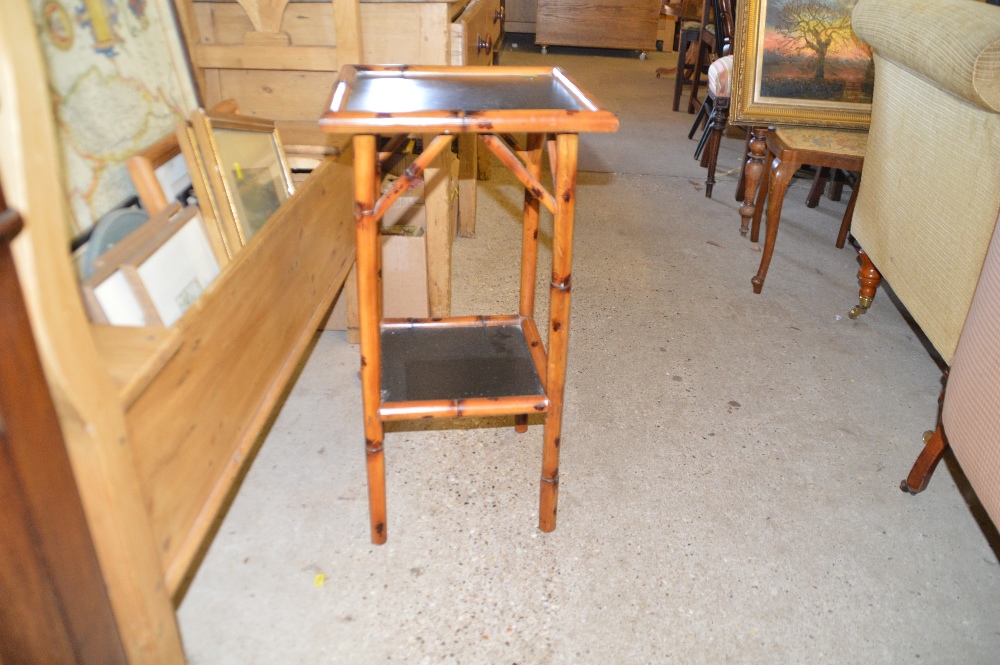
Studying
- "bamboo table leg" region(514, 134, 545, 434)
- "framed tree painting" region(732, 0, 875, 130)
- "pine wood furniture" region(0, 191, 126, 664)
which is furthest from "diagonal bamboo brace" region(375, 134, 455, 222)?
"framed tree painting" region(732, 0, 875, 130)

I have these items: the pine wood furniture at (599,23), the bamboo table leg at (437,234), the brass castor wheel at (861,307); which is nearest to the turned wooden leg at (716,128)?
the brass castor wheel at (861,307)

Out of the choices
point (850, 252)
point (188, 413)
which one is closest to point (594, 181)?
point (850, 252)

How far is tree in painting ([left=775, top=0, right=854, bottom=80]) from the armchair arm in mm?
535

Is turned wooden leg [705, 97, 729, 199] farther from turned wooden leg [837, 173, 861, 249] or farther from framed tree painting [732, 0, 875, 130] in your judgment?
turned wooden leg [837, 173, 861, 249]

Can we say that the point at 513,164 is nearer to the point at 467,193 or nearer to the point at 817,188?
the point at 467,193

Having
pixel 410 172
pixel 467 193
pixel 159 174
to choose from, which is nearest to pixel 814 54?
pixel 467 193

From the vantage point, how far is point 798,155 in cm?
238

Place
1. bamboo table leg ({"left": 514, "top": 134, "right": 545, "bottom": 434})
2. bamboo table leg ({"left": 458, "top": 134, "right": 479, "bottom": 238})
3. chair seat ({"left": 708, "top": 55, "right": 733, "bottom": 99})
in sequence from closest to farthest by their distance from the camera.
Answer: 1. bamboo table leg ({"left": 514, "top": 134, "right": 545, "bottom": 434})
2. bamboo table leg ({"left": 458, "top": 134, "right": 479, "bottom": 238})
3. chair seat ({"left": 708, "top": 55, "right": 733, "bottom": 99})

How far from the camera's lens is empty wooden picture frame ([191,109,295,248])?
57.3 inches

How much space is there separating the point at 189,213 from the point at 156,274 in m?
0.20

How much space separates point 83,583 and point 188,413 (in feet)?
0.79

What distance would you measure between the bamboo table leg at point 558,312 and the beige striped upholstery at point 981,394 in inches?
28.8

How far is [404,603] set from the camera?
1368 millimetres

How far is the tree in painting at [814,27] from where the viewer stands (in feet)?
8.75
